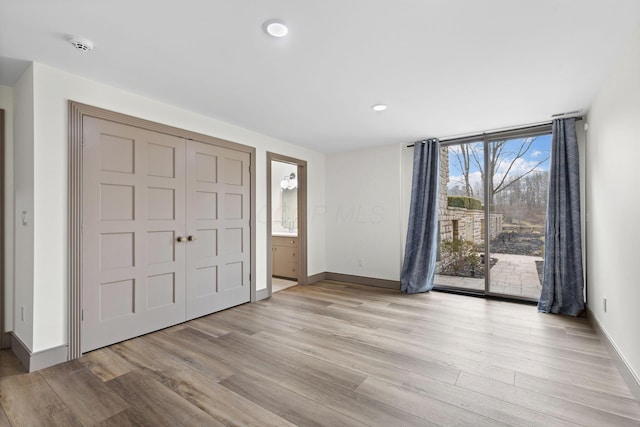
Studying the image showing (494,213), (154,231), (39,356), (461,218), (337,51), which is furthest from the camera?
(461,218)

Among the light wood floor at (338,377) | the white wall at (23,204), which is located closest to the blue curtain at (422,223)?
the light wood floor at (338,377)

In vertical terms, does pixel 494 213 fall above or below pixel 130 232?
above

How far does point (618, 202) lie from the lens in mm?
2342

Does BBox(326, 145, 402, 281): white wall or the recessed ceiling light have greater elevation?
the recessed ceiling light

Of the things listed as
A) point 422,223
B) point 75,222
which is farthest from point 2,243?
point 422,223

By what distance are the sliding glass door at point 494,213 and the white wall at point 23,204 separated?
476 cm

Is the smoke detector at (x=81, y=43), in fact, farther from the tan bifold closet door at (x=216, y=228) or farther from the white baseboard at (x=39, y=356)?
the white baseboard at (x=39, y=356)

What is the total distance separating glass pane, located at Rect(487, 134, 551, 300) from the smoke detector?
4541 millimetres

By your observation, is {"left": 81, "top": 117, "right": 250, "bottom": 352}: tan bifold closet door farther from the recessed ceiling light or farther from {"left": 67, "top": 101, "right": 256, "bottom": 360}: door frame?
the recessed ceiling light

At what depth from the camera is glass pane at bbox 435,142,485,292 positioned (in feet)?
14.5

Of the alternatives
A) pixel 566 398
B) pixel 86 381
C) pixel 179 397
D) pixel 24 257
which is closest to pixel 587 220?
pixel 566 398

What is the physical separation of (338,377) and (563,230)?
126 inches

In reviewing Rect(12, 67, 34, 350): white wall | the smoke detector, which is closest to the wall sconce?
Rect(12, 67, 34, 350): white wall

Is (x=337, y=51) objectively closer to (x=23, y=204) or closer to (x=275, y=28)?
(x=275, y=28)
